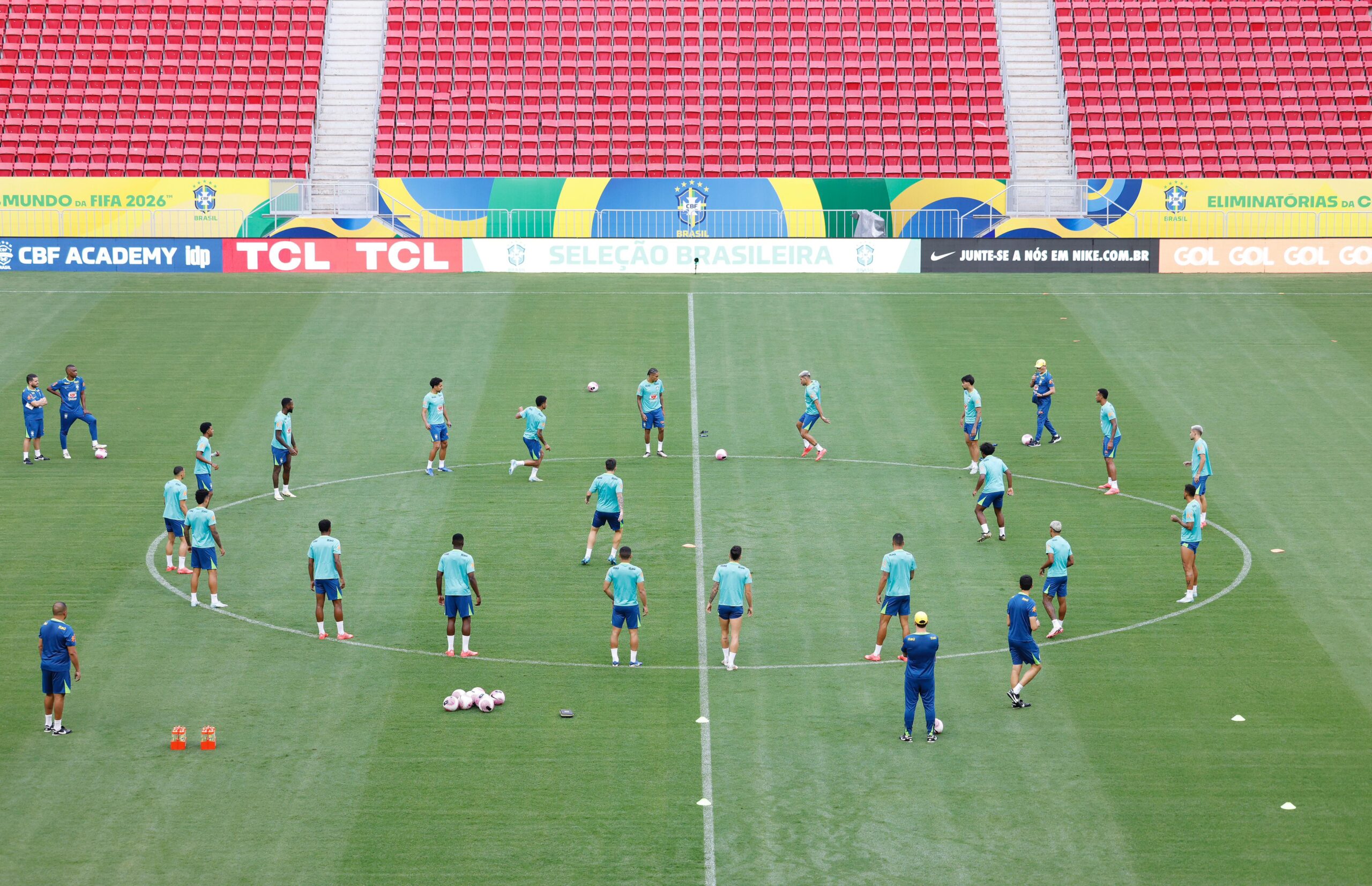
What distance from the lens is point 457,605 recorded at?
844 inches

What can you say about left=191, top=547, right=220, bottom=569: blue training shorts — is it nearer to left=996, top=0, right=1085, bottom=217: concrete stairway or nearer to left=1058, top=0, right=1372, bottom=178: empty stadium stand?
left=996, top=0, right=1085, bottom=217: concrete stairway

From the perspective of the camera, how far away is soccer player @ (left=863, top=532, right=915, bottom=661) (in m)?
21.4

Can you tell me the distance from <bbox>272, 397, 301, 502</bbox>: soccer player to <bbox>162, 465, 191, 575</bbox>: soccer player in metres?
3.32

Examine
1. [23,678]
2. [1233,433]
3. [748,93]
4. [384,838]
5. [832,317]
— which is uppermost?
[748,93]

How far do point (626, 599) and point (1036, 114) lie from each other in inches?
1434

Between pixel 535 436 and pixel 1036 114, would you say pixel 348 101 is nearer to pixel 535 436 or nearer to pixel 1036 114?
pixel 1036 114

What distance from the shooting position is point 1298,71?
177 ft

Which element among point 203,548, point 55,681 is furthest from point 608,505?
point 55,681

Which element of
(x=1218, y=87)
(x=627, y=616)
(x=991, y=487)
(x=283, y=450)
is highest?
(x=1218, y=87)

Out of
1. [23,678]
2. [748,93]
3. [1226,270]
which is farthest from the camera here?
[748,93]

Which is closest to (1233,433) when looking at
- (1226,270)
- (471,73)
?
(1226,270)

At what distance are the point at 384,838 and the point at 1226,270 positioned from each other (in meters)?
35.4

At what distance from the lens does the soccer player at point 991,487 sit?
25875 millimetres

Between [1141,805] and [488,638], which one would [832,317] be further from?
[1141,805]
